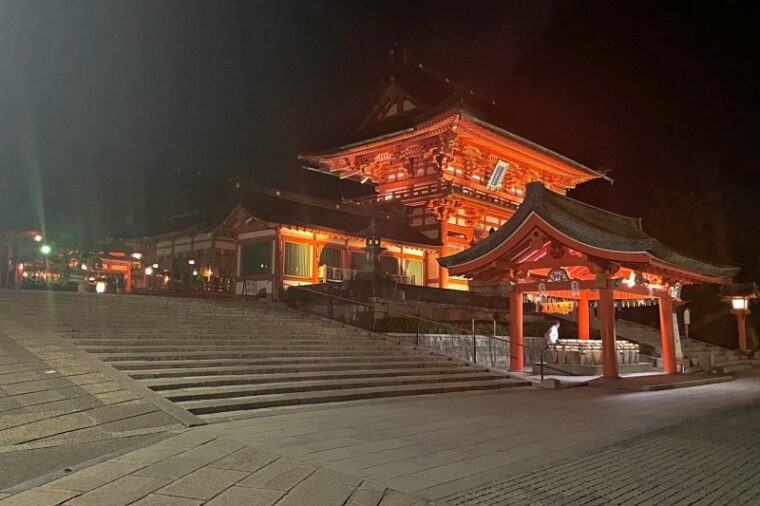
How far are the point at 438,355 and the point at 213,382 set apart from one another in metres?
7.53

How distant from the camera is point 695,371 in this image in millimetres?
18797

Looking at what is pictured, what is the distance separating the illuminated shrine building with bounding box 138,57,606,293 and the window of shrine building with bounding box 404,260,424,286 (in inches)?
2.2

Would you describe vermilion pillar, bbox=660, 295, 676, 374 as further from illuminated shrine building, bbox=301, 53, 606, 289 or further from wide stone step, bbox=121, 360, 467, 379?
illuminated shrine building, bbox=301, 53, 606, 289

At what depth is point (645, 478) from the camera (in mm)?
5484

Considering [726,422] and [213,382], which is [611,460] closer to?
[726,422]

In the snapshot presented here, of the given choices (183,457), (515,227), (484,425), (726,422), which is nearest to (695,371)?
(515,227)

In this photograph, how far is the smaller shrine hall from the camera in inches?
568

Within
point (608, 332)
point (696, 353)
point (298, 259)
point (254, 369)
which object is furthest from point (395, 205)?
point (254, 369)

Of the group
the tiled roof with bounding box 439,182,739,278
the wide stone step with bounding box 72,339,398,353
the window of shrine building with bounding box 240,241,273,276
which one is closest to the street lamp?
the tiled roof with bounding box 439,182,739,278

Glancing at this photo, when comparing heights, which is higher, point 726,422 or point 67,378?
point 67,378

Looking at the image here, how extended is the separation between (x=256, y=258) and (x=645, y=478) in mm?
21228

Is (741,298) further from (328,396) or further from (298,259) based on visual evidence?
(328,396)

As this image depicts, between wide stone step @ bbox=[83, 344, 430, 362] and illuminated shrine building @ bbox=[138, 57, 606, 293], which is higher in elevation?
illuminated shrine building @ bbox=[138, 57, 606, 293]

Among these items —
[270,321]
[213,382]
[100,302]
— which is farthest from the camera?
[270,321]
